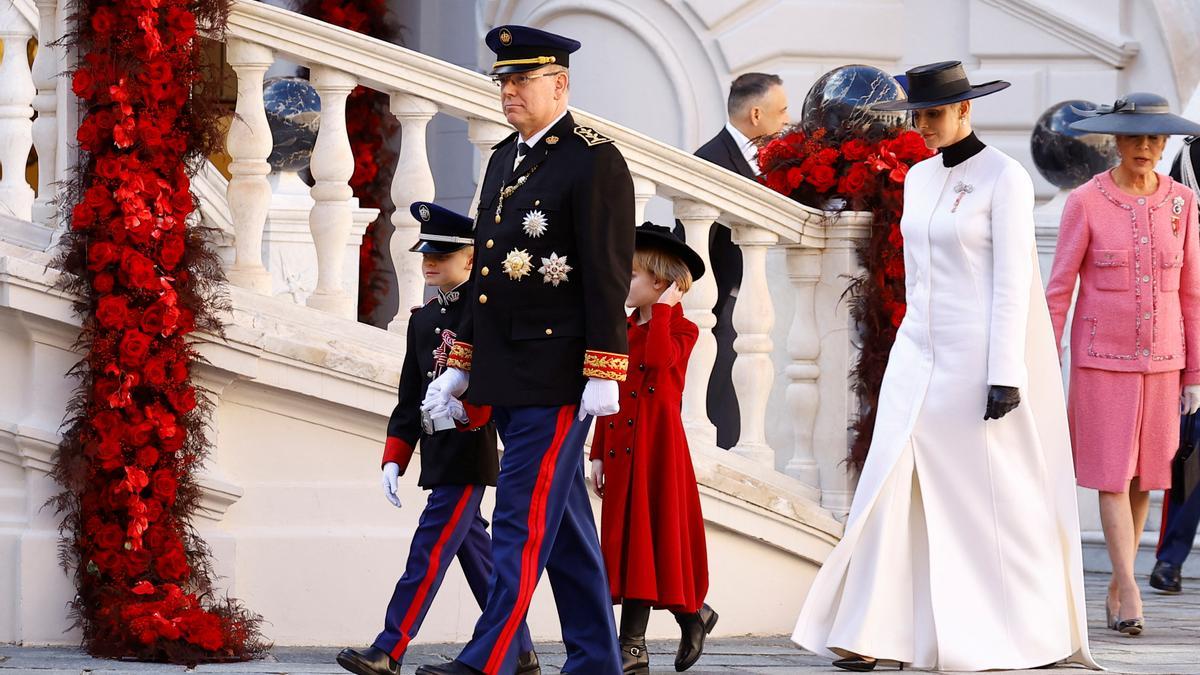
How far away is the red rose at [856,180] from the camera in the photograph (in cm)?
660

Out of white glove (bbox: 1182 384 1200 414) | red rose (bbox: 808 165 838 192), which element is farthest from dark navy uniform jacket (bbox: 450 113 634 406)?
white glove (bbox: 1182 384 1200 414)

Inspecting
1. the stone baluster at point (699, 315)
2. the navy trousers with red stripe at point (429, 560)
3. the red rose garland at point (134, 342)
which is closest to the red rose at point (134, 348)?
the red rose garland at point (134, 342)

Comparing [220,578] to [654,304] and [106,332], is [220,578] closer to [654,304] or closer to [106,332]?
[106,332]

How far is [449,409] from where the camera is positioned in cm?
489

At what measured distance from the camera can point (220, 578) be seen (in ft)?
18.7

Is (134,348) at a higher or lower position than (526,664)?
higher

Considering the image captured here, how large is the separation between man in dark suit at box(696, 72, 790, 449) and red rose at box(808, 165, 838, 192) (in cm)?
34

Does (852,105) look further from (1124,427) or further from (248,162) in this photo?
(248,162)

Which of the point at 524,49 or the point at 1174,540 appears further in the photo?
the point at 1174,540

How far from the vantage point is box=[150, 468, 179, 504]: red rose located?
18.1ft

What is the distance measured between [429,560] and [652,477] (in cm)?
71

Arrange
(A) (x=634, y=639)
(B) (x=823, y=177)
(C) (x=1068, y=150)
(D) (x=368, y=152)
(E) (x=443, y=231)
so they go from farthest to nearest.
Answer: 1. (D) (x=368, y=152)
2. (C) (x=1068, y=150)
3. (B) (x=823, y=177)
4. (A) (x=634, y=639)
5. (E) (x=443, y=231)

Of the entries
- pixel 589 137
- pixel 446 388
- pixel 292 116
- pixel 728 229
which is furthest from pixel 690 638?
pixel 292 116

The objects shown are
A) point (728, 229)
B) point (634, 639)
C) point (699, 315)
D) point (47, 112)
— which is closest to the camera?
point (634, 639)
